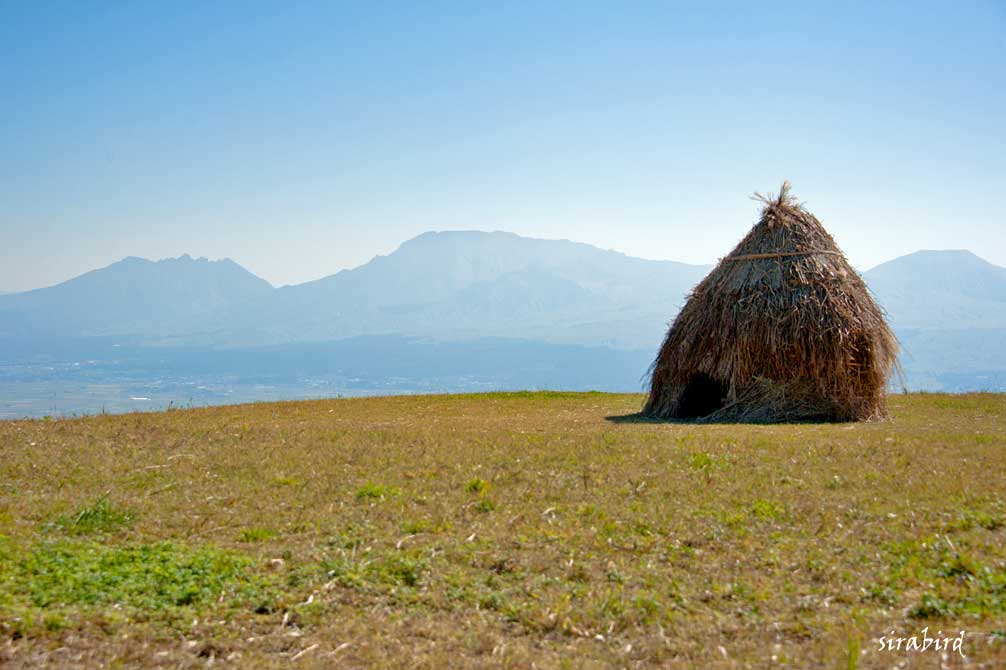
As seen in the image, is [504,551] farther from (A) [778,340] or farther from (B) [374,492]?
(A) [778,340]

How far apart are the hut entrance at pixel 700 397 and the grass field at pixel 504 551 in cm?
612

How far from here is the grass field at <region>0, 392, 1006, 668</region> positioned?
6.29 metres

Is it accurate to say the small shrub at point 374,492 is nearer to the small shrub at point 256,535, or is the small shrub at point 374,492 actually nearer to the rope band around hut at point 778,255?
the small shrub at point 256,535

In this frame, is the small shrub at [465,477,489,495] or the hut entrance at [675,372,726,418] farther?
the hut entrance at [675,372,726,418]

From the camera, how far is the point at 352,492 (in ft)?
36.4

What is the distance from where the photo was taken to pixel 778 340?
19688 millimetres

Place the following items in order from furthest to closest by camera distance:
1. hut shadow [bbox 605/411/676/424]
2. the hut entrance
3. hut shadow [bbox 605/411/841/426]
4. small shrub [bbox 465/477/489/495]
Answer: the hut entrance
hut shadow [bbox 605/411/676/424]
hut shadow [bbox 605/411/841/426]
small shrub [bbox 465/477/489/495]

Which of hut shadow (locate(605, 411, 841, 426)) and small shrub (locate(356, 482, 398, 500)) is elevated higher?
hut shadow (locate(605, 411, 841, 426))

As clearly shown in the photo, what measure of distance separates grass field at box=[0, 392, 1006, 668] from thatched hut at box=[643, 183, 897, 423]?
468cm

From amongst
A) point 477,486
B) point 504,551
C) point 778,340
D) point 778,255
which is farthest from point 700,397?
point 504,551

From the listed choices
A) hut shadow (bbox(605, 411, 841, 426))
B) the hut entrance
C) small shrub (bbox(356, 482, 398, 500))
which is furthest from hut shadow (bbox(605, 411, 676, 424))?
small shrub (bbox(356, 482, 398, 500))

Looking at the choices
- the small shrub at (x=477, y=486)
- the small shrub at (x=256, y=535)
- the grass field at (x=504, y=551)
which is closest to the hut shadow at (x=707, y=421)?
the grass field at (x=504, y=551)

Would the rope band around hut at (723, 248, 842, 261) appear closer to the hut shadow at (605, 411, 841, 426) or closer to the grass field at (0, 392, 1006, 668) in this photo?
the hut shadow at (605, 411, 841, 426)

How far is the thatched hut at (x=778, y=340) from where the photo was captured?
771 inches
